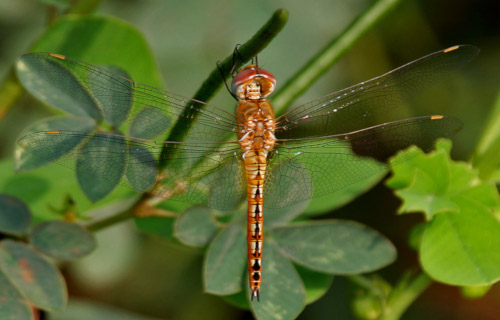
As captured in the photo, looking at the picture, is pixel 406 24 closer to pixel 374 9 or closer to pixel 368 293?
pixel 374 9

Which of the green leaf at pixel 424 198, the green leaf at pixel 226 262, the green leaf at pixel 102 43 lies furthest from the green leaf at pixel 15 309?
the green leaf at pixel 424 198

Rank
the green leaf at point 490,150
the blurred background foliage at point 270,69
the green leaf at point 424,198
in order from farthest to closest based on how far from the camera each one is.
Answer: the blurred background foliage at point 270,69 → the green leaf at point 490,150 → the green leaf at point 424,198

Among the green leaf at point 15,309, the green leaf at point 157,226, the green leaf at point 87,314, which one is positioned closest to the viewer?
the green leaf at point 15,309

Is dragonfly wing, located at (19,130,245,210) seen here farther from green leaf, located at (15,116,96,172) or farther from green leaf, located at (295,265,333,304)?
green leaf, located at (295,265,333,304)

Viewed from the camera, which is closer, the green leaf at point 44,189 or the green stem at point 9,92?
the green leaf at point 44,189

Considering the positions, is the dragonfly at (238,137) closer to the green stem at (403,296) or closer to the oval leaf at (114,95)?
the oval leaf at (114,95)

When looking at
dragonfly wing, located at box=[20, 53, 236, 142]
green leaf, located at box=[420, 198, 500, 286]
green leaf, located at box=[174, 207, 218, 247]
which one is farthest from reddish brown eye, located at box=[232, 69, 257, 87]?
green leaf, located at box=[420, 198, 500, 286]

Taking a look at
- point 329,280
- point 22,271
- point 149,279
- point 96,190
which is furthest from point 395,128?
point 149,279
